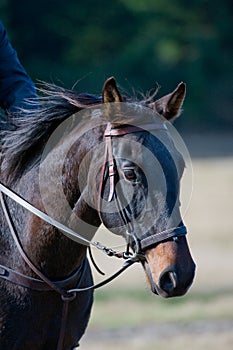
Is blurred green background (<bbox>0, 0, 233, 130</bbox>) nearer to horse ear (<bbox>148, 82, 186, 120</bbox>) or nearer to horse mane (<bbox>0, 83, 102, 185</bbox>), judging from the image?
horse mane (<bbox>0, 83, 102, 185</bbox>)

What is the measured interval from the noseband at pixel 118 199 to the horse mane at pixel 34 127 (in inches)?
10.9

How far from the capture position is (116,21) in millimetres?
32062

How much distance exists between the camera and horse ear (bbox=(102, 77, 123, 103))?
12.0ft

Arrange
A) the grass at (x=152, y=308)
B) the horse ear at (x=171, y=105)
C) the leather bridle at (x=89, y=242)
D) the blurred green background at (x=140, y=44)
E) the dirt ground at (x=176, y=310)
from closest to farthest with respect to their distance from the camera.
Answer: the leather bridle at (x=89, y=242), the horse ear at (x=171, y=105), the dirt ground at (x=176, y=310), the grass at (x=152, y=308), the blurred green background at (x=140, y=44)

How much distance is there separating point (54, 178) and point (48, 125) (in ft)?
0.81

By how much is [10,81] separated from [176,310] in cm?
494

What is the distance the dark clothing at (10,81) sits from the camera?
186 inches

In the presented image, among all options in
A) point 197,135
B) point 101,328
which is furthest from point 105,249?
point 197,135

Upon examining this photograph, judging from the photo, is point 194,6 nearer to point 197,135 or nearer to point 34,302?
point 197,135

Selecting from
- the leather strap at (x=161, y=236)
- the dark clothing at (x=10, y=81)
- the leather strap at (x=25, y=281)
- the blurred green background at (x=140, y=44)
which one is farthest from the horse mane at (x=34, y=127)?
the blurred green background at (x=140, y=44)

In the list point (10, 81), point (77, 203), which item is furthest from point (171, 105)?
point (10, 81)

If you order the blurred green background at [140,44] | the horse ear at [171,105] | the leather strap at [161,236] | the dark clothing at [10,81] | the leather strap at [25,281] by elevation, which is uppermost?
the horse ear at [171,105]

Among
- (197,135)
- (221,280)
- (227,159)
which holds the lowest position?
(197,135)

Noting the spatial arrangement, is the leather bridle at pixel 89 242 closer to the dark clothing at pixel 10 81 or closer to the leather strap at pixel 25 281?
the leather strap at pixel 25 281
